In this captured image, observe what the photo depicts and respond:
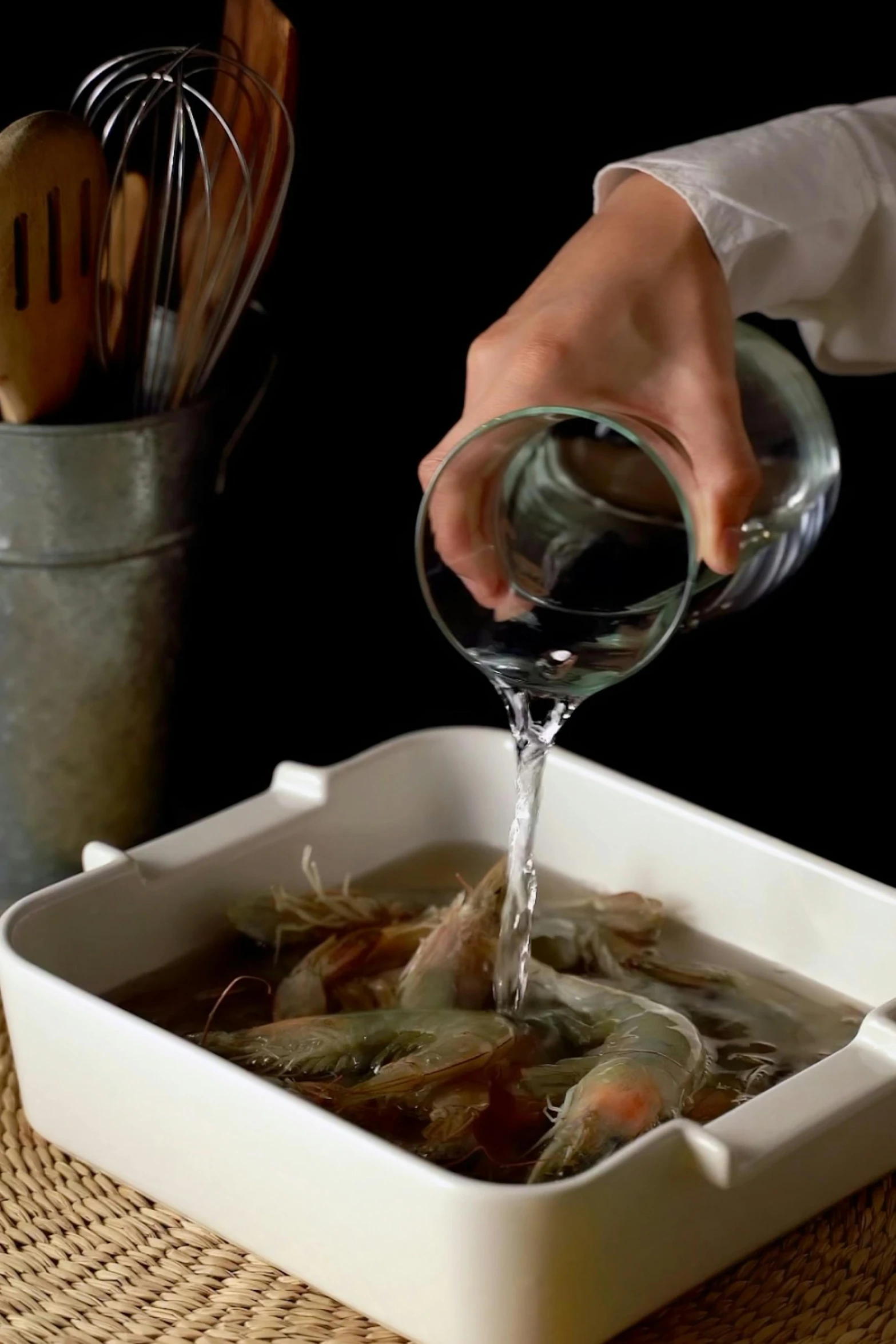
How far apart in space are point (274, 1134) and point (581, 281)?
1.40ft

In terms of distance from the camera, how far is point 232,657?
58.4 inches

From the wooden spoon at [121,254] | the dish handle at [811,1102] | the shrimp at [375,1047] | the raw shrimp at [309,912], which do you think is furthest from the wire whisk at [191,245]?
the dish handle at [811,1102]

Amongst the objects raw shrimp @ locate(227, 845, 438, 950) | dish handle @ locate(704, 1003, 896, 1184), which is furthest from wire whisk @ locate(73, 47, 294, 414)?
dish handle @ locate(704, 1003, 896, 1184)

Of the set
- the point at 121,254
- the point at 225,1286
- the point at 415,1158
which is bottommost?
the point at 225,1286

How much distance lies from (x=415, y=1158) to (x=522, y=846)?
260 millimetres

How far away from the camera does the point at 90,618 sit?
107 cm

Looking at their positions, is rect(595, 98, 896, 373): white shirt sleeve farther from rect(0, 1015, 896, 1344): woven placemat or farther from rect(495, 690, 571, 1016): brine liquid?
rect(0, 1015, 896, 1344): woven placemat

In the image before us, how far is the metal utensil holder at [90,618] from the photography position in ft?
3.37

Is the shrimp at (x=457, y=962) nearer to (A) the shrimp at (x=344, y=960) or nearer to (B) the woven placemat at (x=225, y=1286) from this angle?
(A) the shrimp at (x=344, y=960)

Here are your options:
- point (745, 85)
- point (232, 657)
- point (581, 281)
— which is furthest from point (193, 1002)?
point (745, 85)

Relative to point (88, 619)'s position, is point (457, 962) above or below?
below

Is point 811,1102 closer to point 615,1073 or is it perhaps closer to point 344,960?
point 615,1073

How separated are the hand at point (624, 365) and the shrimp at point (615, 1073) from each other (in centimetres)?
20

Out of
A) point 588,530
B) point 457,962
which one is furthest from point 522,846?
point 588,530
